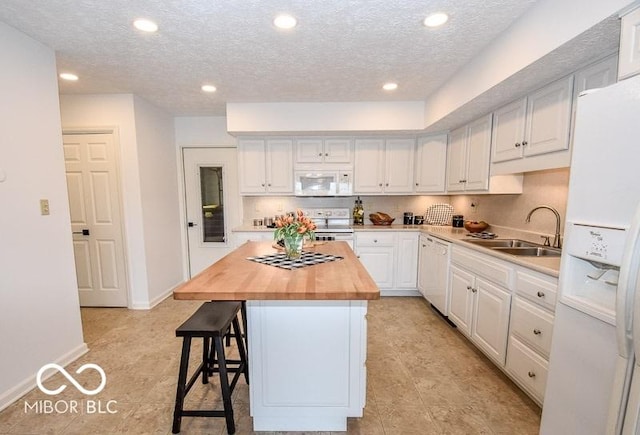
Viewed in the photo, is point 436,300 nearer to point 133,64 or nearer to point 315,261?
point 315,261

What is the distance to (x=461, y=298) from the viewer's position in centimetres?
254

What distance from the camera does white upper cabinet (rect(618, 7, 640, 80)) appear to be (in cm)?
114

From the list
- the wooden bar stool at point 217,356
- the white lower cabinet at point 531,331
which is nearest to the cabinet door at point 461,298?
the white lower cabinet at point 531,331

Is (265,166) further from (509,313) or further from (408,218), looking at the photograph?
(509,313)

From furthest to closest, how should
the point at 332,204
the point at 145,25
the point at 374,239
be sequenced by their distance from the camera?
the point at 332,204, the point at 374,239, the point at 145,25

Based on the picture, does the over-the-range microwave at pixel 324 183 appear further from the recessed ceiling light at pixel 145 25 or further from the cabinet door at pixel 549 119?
the recessed ceiling light at pixel 145 25

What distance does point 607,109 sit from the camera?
1.00 meters

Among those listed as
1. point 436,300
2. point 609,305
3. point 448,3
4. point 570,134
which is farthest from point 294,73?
point 436,300

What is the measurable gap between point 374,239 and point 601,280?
2.50 metres

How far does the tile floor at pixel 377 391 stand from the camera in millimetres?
1613

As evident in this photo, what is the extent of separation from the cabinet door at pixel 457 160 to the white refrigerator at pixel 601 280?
2.07 m

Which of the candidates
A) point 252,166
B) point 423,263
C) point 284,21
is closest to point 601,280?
point 284,21

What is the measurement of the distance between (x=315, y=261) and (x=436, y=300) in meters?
1.91

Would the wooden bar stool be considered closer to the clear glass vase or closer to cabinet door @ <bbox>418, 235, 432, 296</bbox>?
the clear glass vase
